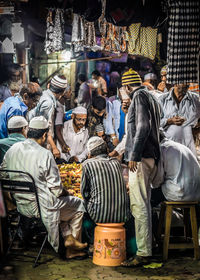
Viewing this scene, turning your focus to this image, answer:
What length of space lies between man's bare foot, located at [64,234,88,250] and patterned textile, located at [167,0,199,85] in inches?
103


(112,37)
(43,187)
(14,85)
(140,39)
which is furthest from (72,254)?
(140,39)

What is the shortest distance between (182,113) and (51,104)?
8.03ft

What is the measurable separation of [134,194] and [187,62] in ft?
6.54

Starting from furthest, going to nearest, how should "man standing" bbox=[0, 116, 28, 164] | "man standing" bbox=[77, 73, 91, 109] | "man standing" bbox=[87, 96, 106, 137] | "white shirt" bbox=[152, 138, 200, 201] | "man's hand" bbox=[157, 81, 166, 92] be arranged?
"man standing" bbox=[77, 73, 91, 109] < "man's hand" bbox=[157, 81, 166, 92] < "man standing" bbox=[87, 96, 106, 137] < "man standing" bbox=[0, 116, 28, 164] < "white shirt" bbox=[152, 138, 200, 201]

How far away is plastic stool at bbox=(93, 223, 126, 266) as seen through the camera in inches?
241

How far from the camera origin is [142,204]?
6.26m

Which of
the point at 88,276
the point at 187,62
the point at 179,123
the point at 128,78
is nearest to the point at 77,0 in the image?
the point at 128,78

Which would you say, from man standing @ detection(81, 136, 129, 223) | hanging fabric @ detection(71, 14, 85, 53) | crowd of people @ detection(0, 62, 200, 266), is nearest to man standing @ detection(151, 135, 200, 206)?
crowd of people @ detection(0, 62, 200, 266)

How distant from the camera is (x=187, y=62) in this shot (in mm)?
6332

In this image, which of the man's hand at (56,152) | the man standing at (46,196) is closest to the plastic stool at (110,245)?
the man standing at (46,196)

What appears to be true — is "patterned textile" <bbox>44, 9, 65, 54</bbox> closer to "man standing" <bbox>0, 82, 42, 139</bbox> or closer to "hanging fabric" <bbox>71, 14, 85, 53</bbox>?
"hanging fabric" <bbox>71, 14, 85, 53</bbox>

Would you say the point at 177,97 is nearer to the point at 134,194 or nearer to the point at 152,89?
the point at 152,89

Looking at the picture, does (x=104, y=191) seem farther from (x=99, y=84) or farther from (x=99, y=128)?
(x=99, y=84)

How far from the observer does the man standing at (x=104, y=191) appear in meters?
6.23
